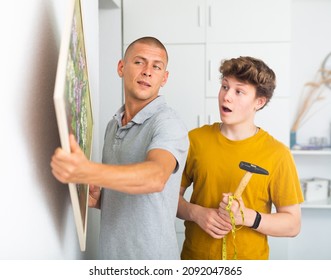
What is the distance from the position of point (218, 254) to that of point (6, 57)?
1.25m

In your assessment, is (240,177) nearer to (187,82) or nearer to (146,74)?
(146,74)

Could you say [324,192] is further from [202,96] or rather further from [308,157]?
[202,96]

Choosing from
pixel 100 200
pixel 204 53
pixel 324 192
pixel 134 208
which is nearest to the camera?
pixel 134 208

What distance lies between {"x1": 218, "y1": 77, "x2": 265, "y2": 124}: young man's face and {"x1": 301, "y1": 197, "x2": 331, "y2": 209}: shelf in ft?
5.69

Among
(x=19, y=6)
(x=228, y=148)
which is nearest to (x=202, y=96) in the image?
(x=228, y=148)

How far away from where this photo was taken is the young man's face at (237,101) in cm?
188

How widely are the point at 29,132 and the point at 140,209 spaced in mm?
507

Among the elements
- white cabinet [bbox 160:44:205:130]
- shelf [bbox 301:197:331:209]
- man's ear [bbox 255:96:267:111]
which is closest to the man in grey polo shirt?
man's ear [bbox 255:96:267:111]

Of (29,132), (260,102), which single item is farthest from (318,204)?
(29,132)

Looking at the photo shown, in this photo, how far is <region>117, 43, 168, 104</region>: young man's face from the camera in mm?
1521

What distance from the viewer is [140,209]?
1474mm

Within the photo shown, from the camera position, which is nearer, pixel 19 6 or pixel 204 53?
pixel 19 6

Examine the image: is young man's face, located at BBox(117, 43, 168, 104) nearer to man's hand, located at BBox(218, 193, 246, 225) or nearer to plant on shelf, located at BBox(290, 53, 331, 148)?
man's hand, located at BBox(218, 193, 246, 225)

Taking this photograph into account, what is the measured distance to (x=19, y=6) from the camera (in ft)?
3.43
